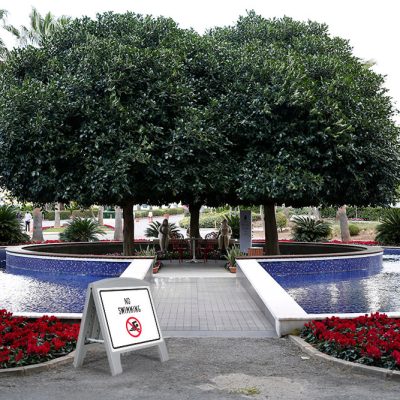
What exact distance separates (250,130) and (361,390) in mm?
11530

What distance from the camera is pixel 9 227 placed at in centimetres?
2580

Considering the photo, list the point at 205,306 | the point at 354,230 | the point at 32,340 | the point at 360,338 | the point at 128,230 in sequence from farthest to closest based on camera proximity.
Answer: the point at 354,230 → the point at 128,230 → the point at 205,306 → the point at 360,338 → the point at 32,340

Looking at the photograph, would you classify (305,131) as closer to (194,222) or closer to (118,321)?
(194,222)

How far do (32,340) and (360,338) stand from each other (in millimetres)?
3811

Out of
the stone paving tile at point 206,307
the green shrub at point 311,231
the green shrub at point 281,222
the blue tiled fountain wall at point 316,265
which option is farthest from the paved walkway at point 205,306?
the green shrub at point 281,222

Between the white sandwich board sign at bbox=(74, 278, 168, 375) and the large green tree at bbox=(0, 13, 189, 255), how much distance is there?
27.9 feet

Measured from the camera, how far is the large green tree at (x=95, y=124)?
15797 mm

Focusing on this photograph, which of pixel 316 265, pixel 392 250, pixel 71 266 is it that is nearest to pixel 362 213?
pixel 392 250

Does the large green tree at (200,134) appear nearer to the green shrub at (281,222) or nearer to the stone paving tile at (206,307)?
the stone paving tile at (206,307)

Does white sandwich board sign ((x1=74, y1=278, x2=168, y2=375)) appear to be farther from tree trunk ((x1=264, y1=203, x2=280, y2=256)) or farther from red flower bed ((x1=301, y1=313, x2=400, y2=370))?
tree trunk ((x1=264, y1=203, x2=280, y2=256))

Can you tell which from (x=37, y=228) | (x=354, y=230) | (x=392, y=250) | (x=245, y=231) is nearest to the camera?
(x=245, y=231)

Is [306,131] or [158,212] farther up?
[306,131]

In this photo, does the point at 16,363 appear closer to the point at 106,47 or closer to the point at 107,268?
the point at 107,268

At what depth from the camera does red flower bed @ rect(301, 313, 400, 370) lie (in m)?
6.50
